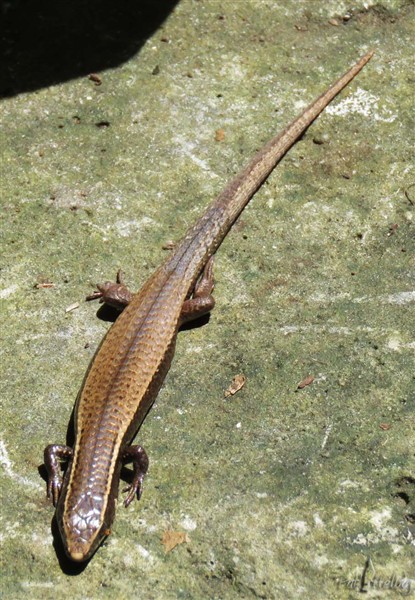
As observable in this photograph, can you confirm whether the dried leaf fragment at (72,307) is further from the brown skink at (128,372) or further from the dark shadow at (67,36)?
the dark shadow at (67,36)

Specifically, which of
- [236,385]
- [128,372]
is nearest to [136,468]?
[128,372]

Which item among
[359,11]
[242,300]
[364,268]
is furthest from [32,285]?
[359,11]

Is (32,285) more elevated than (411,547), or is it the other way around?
(32,285)

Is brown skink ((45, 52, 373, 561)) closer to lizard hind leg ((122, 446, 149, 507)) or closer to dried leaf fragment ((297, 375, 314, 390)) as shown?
lizard hind leg ((122, 446, 149, 507))

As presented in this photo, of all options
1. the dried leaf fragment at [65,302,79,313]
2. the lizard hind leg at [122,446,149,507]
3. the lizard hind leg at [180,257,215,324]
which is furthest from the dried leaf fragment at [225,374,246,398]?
the dried leaf fragment at [65,302,79,313]

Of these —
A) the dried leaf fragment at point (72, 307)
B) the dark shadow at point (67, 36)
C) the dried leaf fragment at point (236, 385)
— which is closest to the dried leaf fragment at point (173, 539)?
the dried leaf fragment at point (236, 385)

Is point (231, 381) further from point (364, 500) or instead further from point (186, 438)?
point (364, 500)
